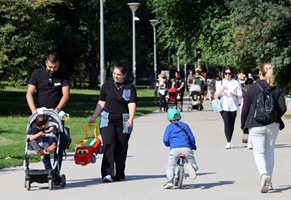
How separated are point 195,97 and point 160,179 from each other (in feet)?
79.5

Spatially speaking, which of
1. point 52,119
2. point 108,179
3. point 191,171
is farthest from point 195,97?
point 52,119

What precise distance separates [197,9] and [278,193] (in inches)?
1374

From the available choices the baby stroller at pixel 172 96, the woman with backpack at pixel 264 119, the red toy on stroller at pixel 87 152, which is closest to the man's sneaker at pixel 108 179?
the red toy on stroller at pixel 87 152

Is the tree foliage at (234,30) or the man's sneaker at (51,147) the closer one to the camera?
the man's sneaker at (51,147)

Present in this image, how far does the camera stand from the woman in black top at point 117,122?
12117mm

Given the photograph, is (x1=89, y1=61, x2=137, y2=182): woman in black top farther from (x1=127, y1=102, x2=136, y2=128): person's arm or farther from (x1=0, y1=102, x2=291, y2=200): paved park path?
(x1=0, y1=102, x2=291, y2=200): paved park path

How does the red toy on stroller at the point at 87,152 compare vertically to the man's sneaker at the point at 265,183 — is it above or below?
above

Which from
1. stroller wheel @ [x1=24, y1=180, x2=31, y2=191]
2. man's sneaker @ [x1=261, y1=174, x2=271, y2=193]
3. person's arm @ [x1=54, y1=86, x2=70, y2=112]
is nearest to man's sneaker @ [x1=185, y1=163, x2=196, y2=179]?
man's sneaker @ [x1=261, y1=174, x2=271, y2=193]

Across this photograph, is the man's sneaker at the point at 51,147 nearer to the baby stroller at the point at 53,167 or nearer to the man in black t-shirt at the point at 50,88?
the baby stroller at the point at 53,167

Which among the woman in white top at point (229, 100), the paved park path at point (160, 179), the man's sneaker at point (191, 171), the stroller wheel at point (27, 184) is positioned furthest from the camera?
the woman in white top at point (229, 100)

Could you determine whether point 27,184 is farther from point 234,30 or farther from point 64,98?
point 234,30

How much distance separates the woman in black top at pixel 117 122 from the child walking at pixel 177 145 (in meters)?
0.73

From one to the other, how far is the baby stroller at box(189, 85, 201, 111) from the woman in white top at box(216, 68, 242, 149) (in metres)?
17.7

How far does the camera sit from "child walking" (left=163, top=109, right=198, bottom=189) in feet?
37.3
